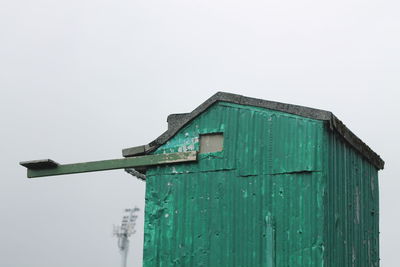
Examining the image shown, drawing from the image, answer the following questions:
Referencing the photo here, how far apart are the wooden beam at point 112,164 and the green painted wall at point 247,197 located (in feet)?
0.54

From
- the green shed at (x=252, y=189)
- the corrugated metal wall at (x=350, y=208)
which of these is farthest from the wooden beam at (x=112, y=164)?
the corrugated metal wall at (x=350, y=208)

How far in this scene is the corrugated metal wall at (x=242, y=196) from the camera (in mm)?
12125

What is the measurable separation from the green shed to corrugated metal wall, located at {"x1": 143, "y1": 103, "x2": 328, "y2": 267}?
0.02 m

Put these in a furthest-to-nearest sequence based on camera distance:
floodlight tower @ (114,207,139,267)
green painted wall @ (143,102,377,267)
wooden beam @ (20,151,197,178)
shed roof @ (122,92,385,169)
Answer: floodlight tower @ (114,207,139,267)
wooden beam @ (20,151,197,178)
shed roof @ (122,92,385,169)
green painted wall @ (143,102,377,267)

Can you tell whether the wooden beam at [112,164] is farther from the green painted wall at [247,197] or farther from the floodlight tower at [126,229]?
the floodlight tower at [126,229]

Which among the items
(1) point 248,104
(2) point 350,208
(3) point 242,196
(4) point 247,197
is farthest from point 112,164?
(2) point 350,208

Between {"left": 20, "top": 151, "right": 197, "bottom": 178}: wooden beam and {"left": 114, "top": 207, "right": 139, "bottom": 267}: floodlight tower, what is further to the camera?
{"left": 114, "top": 207, "right": 139, "bottom": 267}: floodlight tower

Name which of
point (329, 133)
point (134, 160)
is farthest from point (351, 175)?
point (134, 160)

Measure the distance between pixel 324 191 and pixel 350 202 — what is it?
2.18 meters

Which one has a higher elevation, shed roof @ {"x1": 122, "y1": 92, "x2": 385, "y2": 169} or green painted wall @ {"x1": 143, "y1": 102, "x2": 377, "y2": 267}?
shed roof @ {"x1": 122, "y1": 92, "x2": 385, "y2": 169}

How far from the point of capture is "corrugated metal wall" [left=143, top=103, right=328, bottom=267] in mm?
12125

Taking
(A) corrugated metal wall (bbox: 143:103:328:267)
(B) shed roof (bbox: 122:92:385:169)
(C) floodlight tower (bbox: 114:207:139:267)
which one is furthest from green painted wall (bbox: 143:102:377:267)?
(C) floodlight tower (bbox: 114:207:139:267)

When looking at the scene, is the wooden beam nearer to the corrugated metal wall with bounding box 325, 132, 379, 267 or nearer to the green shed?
the green shed

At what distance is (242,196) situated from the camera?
12758 millimetres
